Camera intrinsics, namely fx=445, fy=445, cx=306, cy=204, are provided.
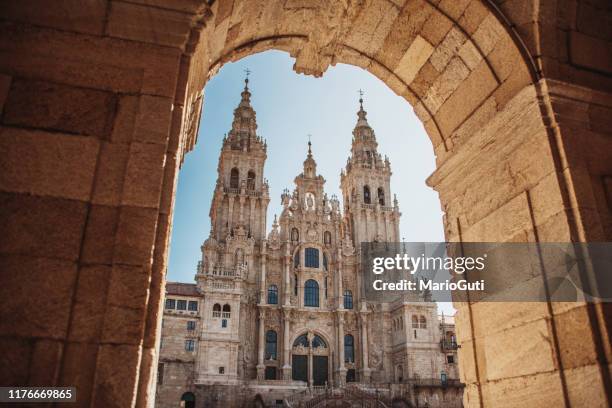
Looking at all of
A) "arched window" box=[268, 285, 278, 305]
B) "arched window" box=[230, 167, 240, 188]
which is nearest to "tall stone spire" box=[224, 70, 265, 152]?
"arched window" box=[230, 167, 240, 188]

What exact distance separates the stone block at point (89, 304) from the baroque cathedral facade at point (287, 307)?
83.7 ft

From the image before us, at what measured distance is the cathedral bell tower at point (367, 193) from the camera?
3644 centimetres

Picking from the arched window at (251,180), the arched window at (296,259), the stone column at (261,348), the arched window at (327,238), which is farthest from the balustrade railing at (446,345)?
the arched window at (251,180)

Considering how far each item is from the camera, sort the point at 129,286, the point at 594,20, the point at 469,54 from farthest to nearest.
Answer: the point at 469,54 → the point at 594,20 → the point at 129,286

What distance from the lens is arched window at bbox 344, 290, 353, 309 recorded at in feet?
111

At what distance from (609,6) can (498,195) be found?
2138 mm

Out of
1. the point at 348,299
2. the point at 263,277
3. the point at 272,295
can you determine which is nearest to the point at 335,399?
the point at 272,295

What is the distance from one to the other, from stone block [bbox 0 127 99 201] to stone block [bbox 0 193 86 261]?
0.19 ft

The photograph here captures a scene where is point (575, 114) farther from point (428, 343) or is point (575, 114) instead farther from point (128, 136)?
point (428, 343)

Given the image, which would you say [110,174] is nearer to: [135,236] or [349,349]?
[135,236]

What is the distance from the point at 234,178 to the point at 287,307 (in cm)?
1086

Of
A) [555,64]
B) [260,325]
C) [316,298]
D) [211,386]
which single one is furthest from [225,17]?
[316,298]

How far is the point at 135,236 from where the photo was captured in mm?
2545

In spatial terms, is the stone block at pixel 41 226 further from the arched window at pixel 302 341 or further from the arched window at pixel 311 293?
the arched window at pixel 311 293
